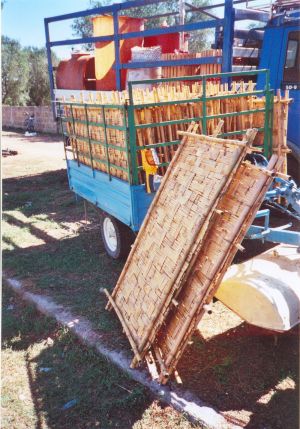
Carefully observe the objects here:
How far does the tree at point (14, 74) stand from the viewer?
2919cm

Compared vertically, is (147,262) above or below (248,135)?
below

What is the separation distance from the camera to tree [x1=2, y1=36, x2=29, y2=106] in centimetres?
2919

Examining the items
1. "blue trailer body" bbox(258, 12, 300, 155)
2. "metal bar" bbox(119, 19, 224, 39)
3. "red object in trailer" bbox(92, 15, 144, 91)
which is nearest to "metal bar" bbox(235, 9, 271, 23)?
"metal bar" bbox(119, 19, 224, 39)

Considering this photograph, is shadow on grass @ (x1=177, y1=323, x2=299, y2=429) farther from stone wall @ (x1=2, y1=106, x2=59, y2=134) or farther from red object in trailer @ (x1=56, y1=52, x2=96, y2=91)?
stone wall @ (x1=2, y1=106, x2=59, y2=134)

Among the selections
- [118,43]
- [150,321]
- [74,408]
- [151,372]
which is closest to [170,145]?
[150,321]

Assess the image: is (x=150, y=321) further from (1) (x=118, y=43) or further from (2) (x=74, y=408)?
(1) (x=118, y=43)

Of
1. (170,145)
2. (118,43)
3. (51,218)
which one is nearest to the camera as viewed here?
(170,145)

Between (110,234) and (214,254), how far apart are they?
3.05 meters

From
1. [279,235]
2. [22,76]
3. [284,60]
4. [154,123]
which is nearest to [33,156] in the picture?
[284,60]

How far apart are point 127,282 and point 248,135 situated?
2.03 meters

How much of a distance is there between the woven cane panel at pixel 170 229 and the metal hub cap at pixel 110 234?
157cm

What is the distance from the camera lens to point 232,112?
512cm

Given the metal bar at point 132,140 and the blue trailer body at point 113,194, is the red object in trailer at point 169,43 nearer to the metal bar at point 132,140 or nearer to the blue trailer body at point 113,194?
the blue trailer body at point 113,194

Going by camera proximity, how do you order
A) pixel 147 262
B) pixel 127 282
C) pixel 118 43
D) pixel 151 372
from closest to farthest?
pixel 151 372, pixel 147 262, pixel 127 282, pixel 118 43
